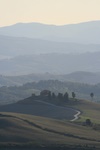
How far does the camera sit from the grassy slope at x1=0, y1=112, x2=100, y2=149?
119938mm

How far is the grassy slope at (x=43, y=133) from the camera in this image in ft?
393

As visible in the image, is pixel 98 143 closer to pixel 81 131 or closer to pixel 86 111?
pixel 81 131

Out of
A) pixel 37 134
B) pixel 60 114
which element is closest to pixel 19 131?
pixel 37 134

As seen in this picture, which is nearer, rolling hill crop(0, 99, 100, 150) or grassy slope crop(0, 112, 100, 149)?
rolling hill crop(0, 99, 100, 150)

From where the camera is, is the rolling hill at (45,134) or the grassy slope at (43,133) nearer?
the rolling hill at (45,134)

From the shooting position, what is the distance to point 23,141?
118875mm

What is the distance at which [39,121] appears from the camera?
494 feet

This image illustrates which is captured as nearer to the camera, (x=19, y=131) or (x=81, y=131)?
(x=19, y=131)

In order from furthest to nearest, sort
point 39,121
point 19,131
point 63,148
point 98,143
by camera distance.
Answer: point 39,121 < point 19,131 < point 98,143 < point 63,148

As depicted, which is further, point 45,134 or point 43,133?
point 43,133

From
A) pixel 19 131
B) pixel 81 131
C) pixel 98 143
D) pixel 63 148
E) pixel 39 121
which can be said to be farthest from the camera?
pixel 39 121

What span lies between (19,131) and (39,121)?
2189 cm

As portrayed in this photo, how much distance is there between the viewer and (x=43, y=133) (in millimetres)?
129000

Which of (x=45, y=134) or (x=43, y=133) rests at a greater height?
(x=43, y=133)
